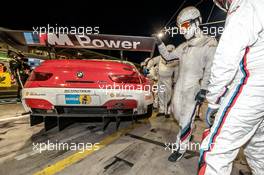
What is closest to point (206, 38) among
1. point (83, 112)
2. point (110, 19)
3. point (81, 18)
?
point (83, 112)

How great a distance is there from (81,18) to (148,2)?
26.8ft

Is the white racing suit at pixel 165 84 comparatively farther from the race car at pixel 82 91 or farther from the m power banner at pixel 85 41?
the race car at pixel 82 91

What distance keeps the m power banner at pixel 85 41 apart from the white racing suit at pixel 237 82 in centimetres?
360

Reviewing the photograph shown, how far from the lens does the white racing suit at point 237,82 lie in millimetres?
1141

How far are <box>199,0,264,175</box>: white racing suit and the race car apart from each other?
152cm

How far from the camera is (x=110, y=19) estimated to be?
24672mm

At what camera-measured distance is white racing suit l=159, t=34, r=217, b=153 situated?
7.04 feet

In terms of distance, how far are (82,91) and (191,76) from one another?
1504mm

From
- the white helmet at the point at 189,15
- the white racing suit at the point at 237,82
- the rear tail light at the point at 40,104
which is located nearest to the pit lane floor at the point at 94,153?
the rear tail light at the point at 40,104
